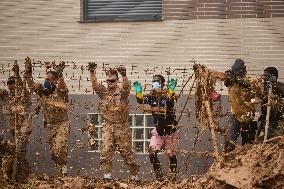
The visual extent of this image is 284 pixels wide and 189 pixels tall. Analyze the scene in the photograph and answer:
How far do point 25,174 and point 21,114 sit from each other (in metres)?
1.11

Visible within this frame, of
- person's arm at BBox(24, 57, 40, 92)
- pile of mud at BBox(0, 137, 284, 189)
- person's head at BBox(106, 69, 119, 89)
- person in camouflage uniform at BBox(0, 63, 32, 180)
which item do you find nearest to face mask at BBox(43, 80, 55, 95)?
person's arm at BBox(24, 57, 40, 92)

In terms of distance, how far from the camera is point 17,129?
8641 millimetres

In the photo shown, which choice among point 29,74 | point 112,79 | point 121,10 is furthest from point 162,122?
point 121,10

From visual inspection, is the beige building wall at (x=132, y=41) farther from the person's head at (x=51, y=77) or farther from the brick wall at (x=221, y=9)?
the person's head at (x=51, y=77)

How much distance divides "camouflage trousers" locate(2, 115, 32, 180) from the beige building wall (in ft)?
5.91

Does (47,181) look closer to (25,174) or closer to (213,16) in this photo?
(25,174)

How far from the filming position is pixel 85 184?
27.5 ft

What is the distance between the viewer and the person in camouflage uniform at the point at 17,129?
8320 millimetres

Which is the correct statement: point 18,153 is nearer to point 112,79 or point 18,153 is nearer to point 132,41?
point 112,79

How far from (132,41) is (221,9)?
79.7 inches

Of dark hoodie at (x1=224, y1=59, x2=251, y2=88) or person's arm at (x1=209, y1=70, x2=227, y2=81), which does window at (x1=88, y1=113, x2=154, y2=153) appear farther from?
person's arm at (x1=209, y1=70, x2=227, y2=81)

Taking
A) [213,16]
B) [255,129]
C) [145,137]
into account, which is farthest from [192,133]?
[213,16]

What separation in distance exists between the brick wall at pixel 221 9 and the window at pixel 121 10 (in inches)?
15.5

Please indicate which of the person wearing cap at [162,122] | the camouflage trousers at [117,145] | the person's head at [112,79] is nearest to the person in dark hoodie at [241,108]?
the person wearing cap at [162,122]
